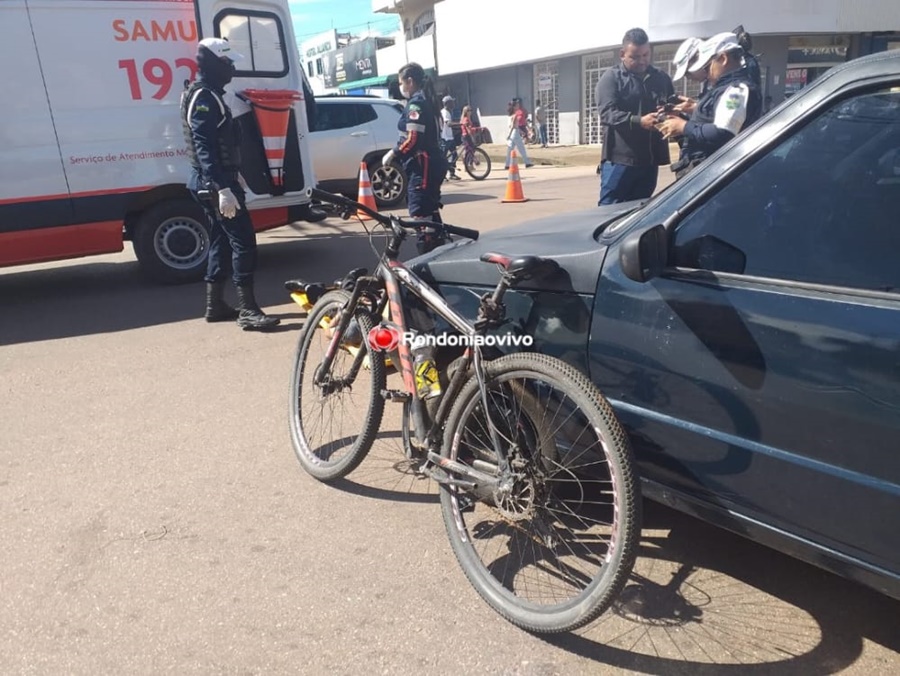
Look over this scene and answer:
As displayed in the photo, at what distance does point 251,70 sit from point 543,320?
5579 millimetres

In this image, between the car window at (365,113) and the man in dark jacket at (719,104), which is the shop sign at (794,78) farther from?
the man in dark jacket at (719,104)

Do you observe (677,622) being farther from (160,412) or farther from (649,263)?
(160,412)

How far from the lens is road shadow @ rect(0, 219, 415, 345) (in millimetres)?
6117

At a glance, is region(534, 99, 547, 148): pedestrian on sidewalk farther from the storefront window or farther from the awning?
the awning

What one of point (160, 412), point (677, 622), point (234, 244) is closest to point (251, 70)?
point (234, 244)

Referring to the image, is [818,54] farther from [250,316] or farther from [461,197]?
[250,316]

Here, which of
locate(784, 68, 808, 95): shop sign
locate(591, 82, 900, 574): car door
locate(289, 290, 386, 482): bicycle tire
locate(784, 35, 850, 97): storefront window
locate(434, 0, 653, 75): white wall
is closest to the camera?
locate(591, 82, 900, 574): car door

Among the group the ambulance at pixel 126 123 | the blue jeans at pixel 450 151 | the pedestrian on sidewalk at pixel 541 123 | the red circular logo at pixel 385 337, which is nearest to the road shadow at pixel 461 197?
the blue jeans at pixel 450 151

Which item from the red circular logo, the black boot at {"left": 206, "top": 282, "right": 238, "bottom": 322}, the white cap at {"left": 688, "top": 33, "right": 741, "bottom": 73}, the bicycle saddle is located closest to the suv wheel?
the black boot at {"left": 206, "top": 282, "right": 238, "bottom": 322}

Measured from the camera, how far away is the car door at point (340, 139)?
1113cm

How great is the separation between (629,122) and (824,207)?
10.7 feet

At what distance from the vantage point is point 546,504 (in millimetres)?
2598

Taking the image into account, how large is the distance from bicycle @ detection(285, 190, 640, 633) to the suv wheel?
8.29 metres

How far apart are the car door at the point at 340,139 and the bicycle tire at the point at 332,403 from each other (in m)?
7.89
